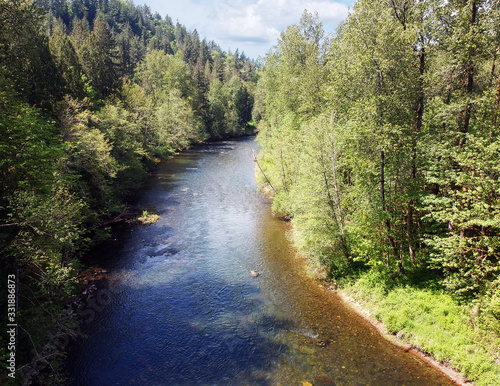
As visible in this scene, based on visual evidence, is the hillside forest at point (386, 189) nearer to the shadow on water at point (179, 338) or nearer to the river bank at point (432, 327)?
the river bank at point (432, 327)

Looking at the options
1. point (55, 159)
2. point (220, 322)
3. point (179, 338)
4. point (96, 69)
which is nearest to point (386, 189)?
point (220, 322)

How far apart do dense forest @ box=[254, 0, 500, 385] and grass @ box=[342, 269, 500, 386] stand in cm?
5

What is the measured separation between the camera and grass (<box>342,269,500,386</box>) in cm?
1236

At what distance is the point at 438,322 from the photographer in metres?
14.4

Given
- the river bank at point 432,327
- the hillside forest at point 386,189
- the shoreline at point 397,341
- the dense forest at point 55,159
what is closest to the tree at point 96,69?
the dense forest at point 55,159

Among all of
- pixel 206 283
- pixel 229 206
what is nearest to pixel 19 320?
pixel 206 283

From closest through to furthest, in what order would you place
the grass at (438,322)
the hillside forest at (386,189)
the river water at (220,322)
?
1. the grass at (438,322)
2. the hillside forest at (386,189)
3. the river water at (220,322)

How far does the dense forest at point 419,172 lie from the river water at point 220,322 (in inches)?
96.3

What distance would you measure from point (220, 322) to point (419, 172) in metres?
13.7

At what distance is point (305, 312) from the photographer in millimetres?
17688

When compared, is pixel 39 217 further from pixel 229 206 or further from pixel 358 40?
pixel 229 206

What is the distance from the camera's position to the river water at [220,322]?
1361cm

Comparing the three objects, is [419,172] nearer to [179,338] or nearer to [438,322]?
[438,322]

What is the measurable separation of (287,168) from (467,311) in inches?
837
